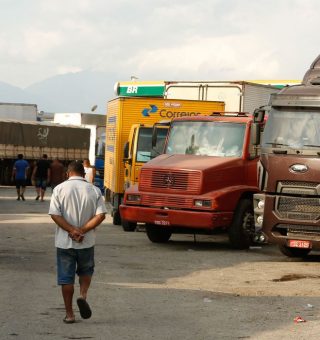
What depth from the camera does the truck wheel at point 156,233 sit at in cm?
2170

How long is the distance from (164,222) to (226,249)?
5.33 feet

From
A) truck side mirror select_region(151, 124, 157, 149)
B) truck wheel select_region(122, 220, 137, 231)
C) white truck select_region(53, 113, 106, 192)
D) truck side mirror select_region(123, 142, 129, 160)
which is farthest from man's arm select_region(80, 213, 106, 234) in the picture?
white truck select_region(53, 113, 106, 192)

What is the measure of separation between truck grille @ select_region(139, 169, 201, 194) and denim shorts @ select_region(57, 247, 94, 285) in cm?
922

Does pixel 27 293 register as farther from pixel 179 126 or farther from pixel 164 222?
pixel 179 126

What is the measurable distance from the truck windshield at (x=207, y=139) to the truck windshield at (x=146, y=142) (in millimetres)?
2102

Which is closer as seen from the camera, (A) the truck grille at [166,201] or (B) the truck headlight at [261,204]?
(B) the truck headlight at [261,204]

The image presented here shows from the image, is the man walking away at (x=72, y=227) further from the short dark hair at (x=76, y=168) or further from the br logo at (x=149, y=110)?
the br logo at (x=149, y=110)

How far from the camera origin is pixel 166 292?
1384 cm

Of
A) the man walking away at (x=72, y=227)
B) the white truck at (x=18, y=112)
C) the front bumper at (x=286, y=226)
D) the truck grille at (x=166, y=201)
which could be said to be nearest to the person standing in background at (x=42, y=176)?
the truck grille at (x=166, y=201)

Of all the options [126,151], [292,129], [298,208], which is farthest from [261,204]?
[126,151]

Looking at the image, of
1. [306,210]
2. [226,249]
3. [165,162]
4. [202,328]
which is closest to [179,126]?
[165,162]

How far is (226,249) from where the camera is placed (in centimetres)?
2108

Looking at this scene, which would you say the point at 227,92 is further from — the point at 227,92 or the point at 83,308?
the point at 83,308

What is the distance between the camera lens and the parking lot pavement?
35.0 ft
